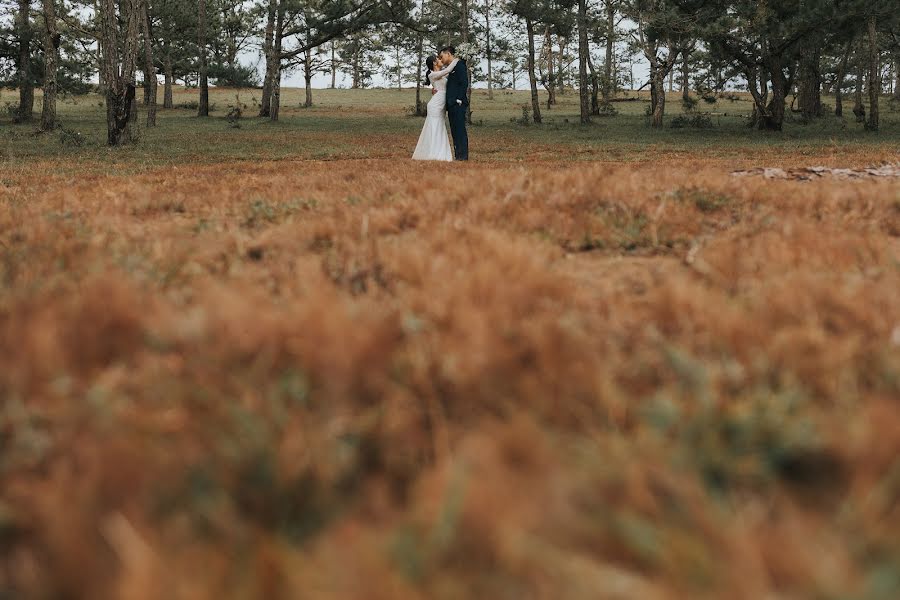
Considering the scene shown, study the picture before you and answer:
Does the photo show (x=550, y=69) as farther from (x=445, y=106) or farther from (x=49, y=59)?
(x=445, y=106)

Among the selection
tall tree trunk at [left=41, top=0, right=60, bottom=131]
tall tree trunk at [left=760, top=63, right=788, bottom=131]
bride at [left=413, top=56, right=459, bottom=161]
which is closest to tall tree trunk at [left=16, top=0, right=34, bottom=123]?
tall tree trunk at [left=41, top=0, right=60, bottom=131]

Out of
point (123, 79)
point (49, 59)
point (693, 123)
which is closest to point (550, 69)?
A: point (693, 123)

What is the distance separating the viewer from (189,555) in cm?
78

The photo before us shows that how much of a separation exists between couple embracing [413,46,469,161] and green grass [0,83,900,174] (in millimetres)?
936

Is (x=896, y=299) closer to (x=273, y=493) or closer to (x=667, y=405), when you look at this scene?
(x=667, y=405)

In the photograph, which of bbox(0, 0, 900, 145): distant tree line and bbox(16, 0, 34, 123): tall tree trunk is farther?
bbox(16, 0, 34, 123): tall tree trunk

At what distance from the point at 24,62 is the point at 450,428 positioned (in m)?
34.1

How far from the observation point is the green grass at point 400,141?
12211 mm

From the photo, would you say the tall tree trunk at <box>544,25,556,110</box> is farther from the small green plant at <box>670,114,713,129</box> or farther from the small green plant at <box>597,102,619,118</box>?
the small green plant at <box>670,114,713,129</box>

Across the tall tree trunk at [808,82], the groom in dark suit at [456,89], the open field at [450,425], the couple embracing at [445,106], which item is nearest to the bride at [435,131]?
the couple embracing at [445,106]

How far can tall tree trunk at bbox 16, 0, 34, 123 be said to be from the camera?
26719 millimetres

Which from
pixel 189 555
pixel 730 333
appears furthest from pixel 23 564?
pixel 730 333

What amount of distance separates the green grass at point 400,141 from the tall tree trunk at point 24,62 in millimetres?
861

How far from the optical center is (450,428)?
114cm
